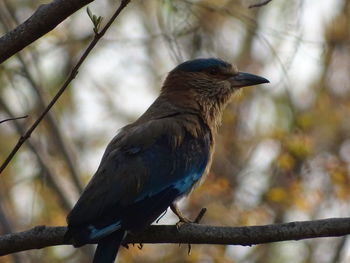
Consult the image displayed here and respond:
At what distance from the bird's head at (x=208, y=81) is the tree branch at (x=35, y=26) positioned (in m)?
Result: 2.71

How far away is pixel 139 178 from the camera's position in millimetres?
5547

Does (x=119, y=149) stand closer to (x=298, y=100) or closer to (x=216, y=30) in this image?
(x=216, y=30)

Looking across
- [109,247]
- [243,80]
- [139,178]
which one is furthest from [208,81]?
[109,247]

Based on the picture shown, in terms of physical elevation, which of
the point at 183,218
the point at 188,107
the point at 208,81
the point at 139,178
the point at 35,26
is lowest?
the point at 183,218

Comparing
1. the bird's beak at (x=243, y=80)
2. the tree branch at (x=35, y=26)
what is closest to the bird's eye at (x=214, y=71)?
the bird's beak at (x=243, y=80)

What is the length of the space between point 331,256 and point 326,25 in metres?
2.75

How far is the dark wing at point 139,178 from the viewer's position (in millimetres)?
5102

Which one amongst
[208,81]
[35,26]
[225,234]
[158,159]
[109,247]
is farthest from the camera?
[208,81]

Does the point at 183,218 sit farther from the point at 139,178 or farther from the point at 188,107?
the point at 188,107

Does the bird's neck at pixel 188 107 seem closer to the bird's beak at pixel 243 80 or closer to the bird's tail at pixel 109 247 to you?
the bird's beak at pixel 243 80

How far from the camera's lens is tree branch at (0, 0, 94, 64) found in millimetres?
4164

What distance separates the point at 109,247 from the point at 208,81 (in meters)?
2.27

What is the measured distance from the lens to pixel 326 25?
11.0 metres

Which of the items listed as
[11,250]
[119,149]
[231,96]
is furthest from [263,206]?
[11,250]
